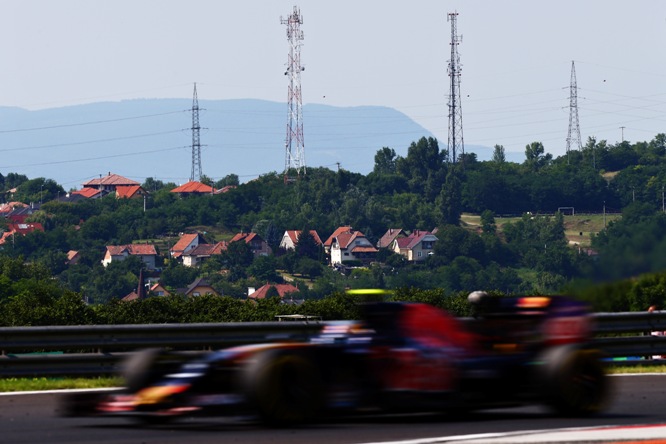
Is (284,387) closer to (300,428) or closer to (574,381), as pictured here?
(300,428)

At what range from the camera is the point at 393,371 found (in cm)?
1059

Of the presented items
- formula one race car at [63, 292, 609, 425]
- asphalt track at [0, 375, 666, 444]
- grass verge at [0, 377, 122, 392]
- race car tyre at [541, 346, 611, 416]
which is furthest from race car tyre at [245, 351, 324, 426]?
grass verge at [0, 377, 122, 392]

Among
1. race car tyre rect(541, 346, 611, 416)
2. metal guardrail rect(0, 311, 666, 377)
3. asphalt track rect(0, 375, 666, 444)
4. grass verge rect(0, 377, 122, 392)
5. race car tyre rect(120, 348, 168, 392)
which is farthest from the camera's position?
metal guardrail rect(0, 311, 666, 377)

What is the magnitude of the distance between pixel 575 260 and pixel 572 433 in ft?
7.36

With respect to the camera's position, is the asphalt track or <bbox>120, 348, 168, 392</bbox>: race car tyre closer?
the asphalt track

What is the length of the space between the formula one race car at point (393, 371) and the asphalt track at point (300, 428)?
157 mm

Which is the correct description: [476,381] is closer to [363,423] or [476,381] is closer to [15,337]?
[363,423]

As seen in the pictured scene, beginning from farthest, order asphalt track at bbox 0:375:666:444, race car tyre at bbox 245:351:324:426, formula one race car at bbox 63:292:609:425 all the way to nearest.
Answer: formula one race car at bbox 63:292:609:425
race car tyre at bbox 245:351:324:426
asphalt track at bbox 0:375:666:444

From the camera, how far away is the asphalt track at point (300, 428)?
31.6 feet

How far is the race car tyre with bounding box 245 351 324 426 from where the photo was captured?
390 inches

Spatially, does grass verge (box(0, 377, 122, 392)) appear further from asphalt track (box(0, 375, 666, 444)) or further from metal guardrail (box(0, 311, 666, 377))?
asphalt track (box(0, 375, 666, 444))

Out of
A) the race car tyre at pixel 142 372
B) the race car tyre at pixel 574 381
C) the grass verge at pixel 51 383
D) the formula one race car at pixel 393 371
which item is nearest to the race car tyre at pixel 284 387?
the formula one race car at pixel 393 371

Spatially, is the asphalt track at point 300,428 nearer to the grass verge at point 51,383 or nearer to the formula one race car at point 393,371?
the formula one race car at point 393,371

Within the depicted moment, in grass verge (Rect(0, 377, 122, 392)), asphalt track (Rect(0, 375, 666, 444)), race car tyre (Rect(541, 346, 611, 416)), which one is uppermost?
race car tyre (Rect(541, 346, 611, 416))
